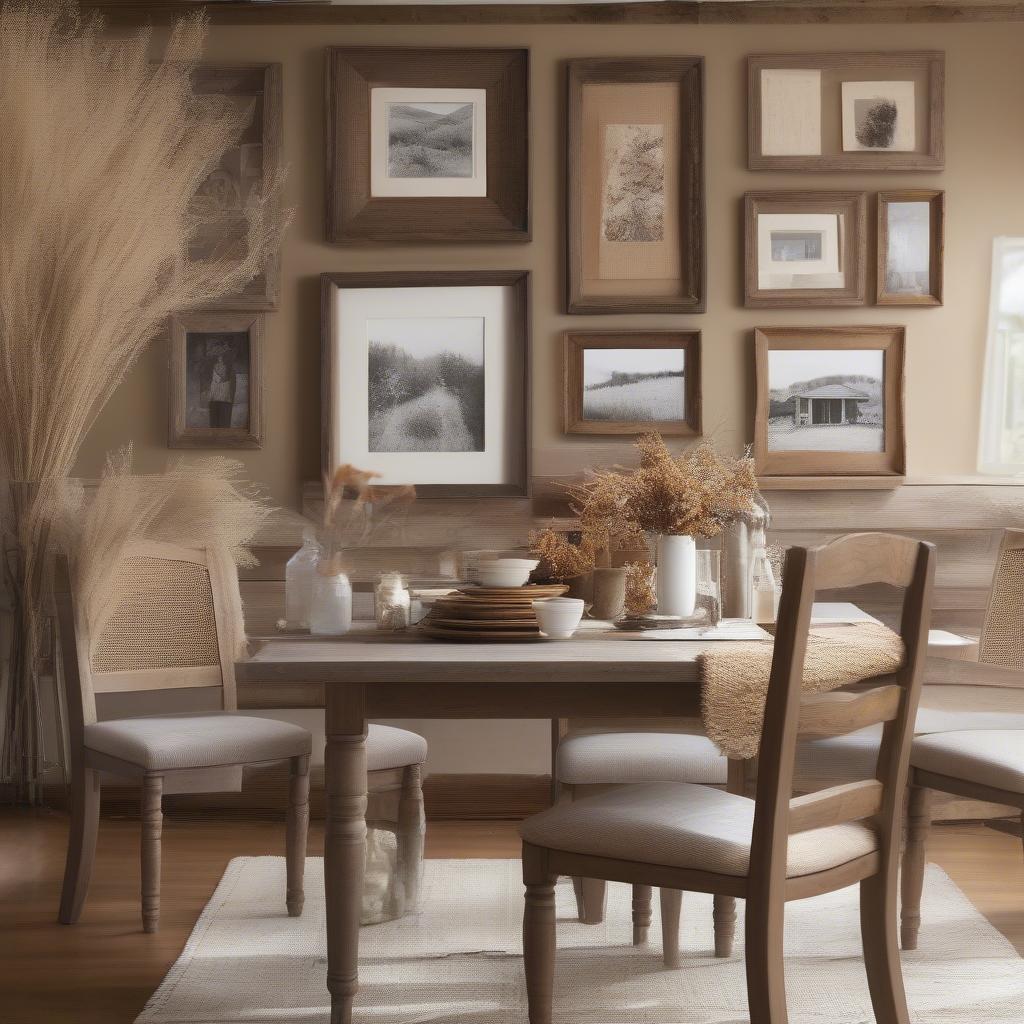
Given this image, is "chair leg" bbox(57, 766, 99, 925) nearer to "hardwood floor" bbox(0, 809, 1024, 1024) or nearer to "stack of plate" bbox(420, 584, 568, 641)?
"hardwood floor" bbox(0, 809, 1024, 1024)

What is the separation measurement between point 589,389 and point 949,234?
1.18 meters

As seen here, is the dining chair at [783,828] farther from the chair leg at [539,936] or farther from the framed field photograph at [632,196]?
the framed field photograph at [632,196]

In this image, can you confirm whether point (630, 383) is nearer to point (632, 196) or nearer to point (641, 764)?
point (632, 196)

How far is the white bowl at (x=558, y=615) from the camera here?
2309 millimetres

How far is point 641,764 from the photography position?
2.67 meters

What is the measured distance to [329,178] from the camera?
12.3 feet

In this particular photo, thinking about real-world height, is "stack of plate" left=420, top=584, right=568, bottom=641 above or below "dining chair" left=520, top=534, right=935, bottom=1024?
above

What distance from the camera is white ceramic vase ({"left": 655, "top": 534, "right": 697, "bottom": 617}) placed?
8.23ft

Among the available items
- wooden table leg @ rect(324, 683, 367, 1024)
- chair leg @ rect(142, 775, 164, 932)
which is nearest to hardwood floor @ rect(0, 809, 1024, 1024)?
chair leg @ rect(142, 775, 164, 932)

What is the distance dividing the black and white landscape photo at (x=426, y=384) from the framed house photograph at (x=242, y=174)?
1.24 feet

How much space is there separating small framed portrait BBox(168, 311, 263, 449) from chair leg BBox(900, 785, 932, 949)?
2.14m

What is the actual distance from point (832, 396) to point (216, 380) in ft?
6.10

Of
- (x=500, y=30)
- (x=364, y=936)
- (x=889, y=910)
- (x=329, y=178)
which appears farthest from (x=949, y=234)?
(x=364, y=936)

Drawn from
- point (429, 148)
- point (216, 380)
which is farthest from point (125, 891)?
point (429, 148)
